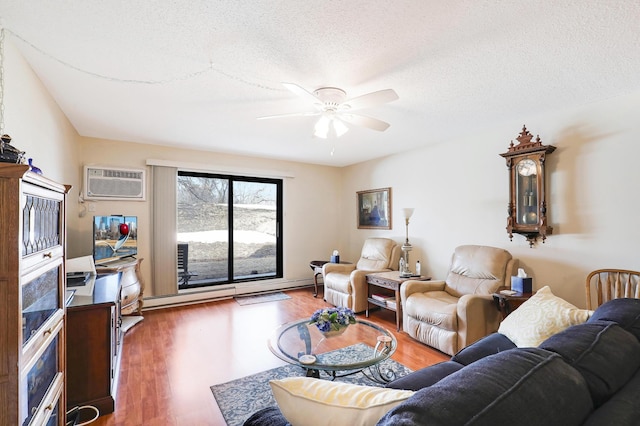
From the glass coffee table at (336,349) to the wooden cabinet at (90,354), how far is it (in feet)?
3.59

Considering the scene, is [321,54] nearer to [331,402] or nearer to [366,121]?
[366,121]

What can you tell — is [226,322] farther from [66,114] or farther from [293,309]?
[66,114]

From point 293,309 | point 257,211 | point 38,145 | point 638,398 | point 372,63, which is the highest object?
point 372,63

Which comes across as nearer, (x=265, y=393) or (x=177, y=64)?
(x=177, y=64)

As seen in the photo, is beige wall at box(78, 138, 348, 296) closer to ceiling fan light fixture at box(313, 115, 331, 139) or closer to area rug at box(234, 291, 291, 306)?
area rug at box(234, 291, 291, 306)

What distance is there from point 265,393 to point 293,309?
210 centimetres

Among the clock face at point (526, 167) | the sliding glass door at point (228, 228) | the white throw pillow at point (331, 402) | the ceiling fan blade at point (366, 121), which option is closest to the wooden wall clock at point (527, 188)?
the clock face at point (526, 167)

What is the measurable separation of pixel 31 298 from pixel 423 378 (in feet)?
5.93

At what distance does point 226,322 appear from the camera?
3.85 m

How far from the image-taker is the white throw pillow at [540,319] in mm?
1729

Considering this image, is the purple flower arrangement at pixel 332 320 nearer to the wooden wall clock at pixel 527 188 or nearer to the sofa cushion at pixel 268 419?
the sofa cushion at pixel 268 419

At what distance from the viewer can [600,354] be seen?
928mm

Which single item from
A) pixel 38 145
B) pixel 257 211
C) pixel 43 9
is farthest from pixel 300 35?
pixel 257 211

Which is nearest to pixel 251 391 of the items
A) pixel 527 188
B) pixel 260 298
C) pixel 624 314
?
pixel 624 314
